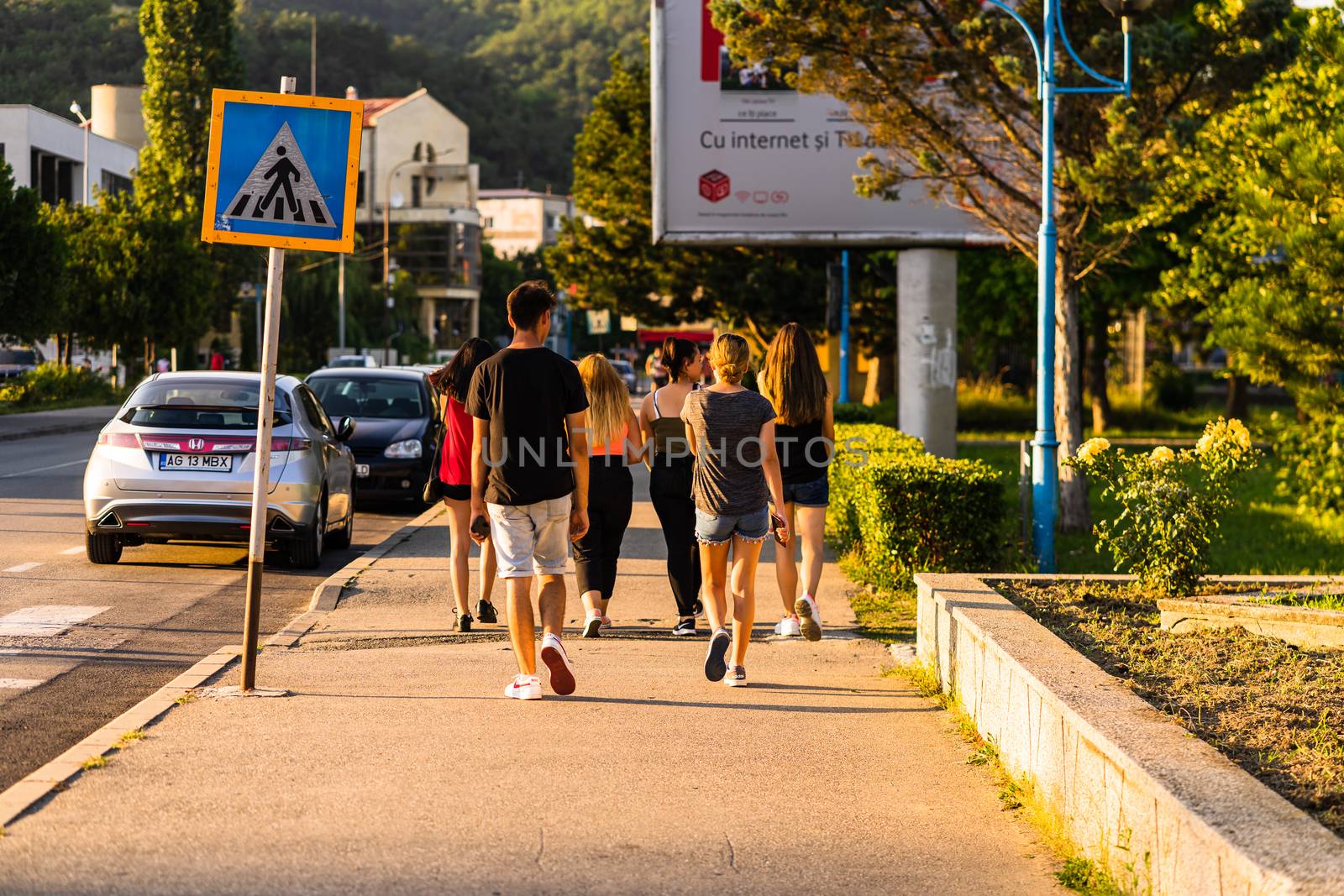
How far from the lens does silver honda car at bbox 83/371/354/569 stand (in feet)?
39.9

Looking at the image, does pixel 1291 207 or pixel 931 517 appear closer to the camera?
pixel 931 517

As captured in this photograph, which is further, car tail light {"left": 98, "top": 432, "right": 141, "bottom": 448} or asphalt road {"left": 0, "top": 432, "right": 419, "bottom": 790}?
car tail light {"left": 98, "top": 432, "right": 141, "bottom": 448}

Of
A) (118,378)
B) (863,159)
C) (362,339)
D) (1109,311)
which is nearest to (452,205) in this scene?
(362,339)

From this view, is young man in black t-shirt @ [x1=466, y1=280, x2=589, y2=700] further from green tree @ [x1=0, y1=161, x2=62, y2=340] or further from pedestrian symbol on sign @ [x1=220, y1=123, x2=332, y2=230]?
green tree @ [x1=0, y1=161, x2=62, y2=340]

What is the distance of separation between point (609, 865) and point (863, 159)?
45.3ft

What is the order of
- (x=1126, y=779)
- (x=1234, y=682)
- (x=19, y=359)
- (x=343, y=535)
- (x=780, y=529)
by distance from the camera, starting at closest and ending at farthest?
(x=1126, y=779) < (x=1234, y=682) < (x=780, y=529) < (x=343, y=535) < (x=19, y=359)

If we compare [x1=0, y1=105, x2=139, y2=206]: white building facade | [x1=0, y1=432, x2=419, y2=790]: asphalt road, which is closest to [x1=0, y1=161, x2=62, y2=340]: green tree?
[x1=0, y1=105, x2=139, y2=206]: white building facade

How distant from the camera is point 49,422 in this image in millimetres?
35406

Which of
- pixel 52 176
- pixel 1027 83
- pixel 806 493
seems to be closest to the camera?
pixel 806 493

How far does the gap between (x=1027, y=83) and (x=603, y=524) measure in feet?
24.5

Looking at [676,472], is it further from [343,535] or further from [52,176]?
[52,176]

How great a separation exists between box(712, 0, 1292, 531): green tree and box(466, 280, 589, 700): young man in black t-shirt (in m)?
8.77

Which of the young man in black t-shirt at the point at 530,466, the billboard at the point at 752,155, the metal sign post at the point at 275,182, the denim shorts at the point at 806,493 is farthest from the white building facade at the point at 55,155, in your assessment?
the young man in black t-shirt at the point at 530,466

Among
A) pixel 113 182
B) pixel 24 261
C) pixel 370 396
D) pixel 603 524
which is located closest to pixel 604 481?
pixel 603 524
